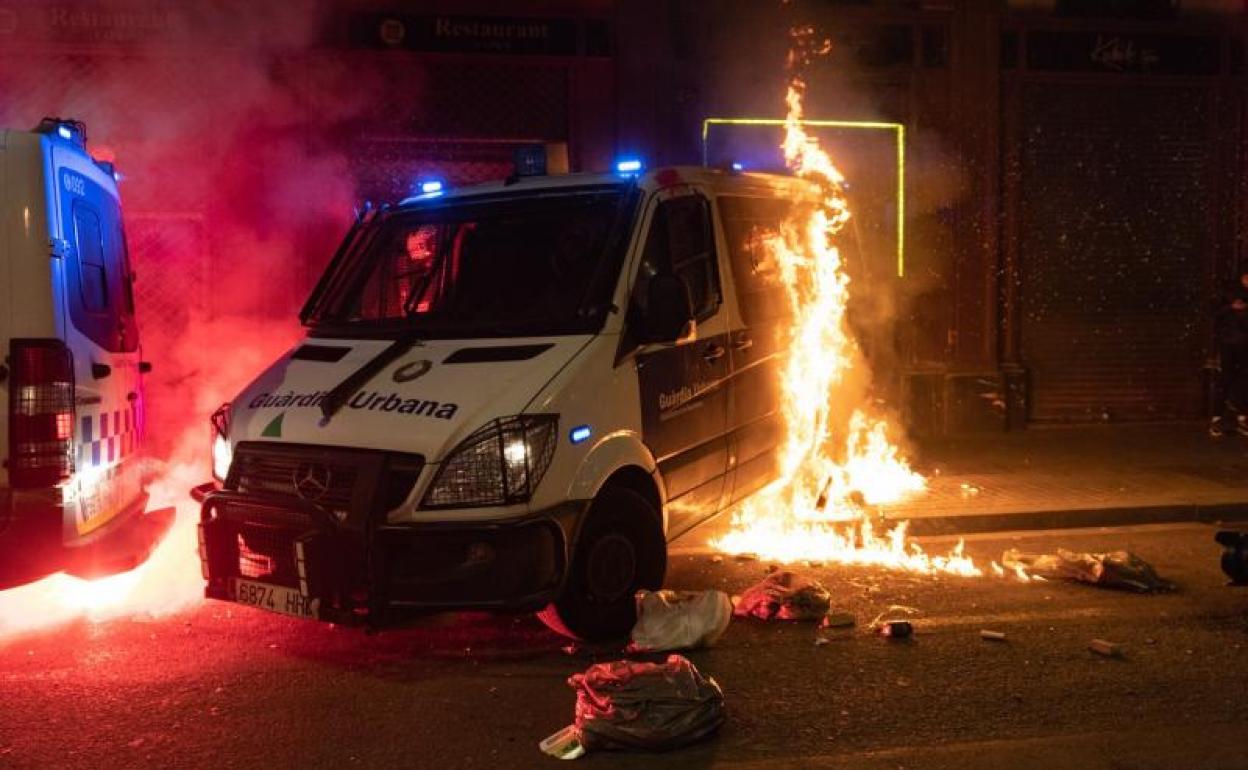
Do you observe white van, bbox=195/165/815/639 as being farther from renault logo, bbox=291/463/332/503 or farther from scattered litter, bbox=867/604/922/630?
scattered litter, bbox=867/604/922/630

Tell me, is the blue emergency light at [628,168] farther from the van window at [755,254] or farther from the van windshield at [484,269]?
the van window at [755,254]

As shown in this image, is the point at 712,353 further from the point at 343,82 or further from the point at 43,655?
the point at 343,82

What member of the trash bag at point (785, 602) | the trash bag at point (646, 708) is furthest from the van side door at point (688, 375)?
the trash bag at point (646, 708)

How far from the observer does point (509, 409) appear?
13.9 ft

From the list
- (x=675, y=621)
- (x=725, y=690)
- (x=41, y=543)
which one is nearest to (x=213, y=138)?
(x=41, y=543)

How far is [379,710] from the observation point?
419 centimetres

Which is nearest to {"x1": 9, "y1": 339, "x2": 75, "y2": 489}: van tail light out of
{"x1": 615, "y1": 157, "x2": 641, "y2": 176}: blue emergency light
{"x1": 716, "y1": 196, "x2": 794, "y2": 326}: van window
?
{"x1": 615, "y1": 157, "x2": 641, "y2": 176}: blue emergency light

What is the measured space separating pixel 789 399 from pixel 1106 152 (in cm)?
665

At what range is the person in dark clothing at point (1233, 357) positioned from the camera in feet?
34.3

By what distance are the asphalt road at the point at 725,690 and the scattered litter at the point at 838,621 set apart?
0.24 feet

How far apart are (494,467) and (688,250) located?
179cm

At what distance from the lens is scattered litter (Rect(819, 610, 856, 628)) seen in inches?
204

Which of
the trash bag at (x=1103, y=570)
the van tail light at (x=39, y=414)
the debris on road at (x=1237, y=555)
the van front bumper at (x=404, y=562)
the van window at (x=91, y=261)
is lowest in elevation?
the trash bag at (x=1103, y=570)

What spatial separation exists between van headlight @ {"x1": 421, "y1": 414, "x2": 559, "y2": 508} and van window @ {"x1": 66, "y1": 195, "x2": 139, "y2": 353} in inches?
75.3
